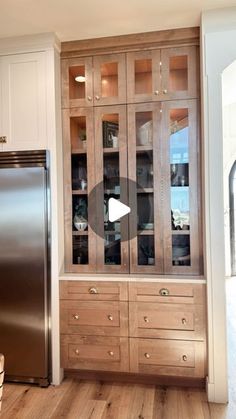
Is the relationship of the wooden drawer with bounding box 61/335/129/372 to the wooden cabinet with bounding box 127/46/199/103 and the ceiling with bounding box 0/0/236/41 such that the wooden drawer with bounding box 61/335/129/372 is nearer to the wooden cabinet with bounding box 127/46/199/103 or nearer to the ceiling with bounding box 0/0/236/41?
the wooden cabinet with bounding box 127/46/199/103

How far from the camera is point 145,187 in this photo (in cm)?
256

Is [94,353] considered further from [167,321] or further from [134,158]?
[134,158]

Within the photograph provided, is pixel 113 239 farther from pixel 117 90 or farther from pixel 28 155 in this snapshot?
pixel 117 90

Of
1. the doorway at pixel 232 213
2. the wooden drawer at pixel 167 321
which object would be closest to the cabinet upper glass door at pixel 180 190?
the wooden drawer at pixel 167 321

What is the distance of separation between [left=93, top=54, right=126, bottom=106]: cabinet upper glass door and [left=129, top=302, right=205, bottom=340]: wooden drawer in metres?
1.61

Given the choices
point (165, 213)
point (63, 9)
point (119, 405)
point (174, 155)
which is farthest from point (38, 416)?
point (63, 9)

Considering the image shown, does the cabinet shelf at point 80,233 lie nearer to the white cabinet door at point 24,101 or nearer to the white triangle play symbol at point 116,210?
the white triangle play symbol at point 116,210

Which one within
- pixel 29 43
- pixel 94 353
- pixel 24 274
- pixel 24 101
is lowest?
pixel 94 353

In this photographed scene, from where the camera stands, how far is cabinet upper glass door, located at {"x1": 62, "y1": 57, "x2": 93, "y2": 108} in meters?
2.61

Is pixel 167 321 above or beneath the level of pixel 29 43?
beneath

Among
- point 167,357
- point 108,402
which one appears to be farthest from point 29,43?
point 108,402

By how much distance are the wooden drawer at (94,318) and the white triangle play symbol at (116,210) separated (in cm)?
66

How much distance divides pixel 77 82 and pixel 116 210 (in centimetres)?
111

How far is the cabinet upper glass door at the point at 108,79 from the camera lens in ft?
8.38
